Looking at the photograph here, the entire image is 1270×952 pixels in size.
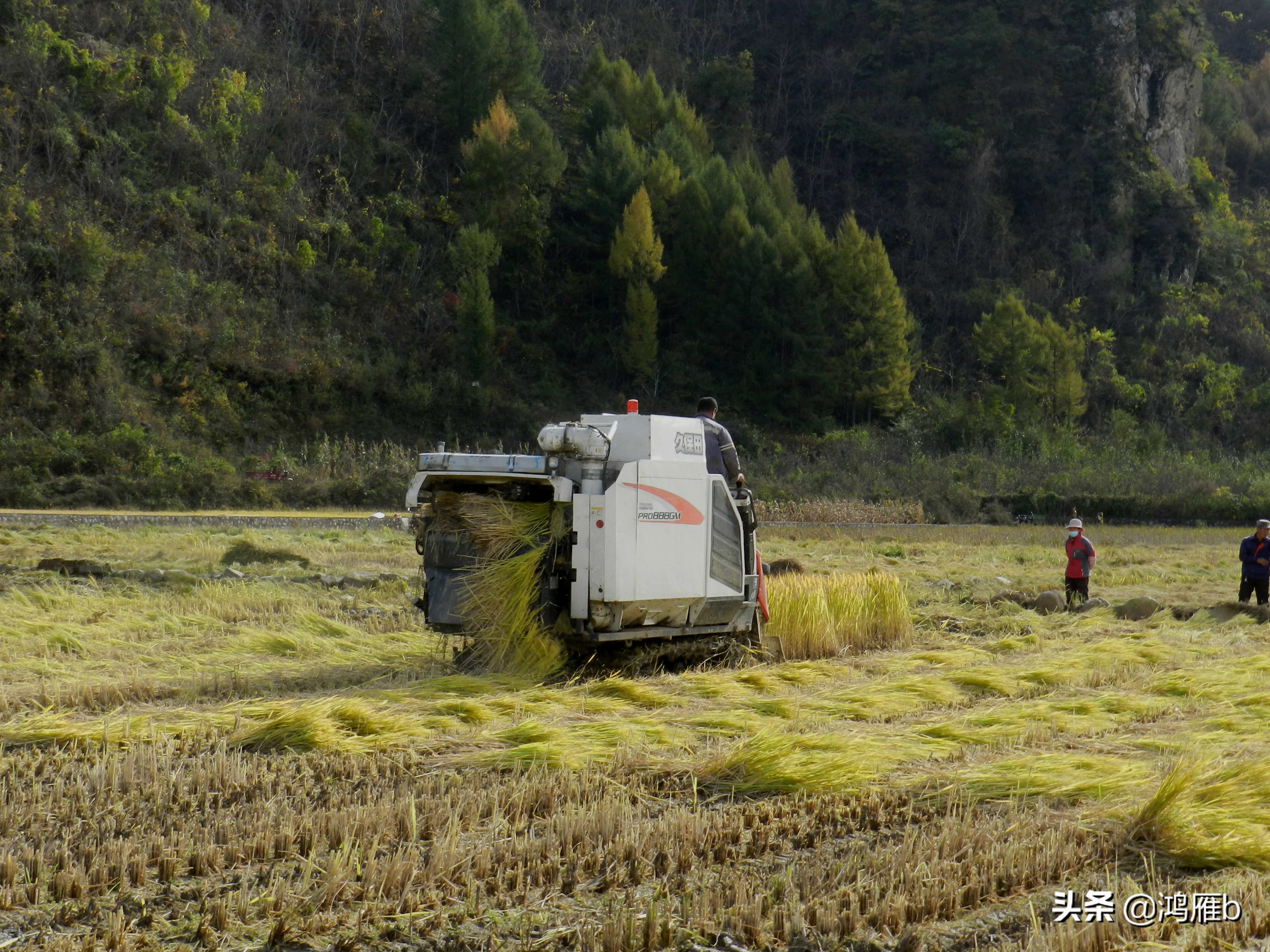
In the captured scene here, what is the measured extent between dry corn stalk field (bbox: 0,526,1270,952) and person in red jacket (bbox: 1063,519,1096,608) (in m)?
3.88

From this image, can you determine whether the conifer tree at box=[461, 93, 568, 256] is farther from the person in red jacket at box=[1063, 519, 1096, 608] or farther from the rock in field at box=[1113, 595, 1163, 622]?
the rock in field at box=[1113, 595, 1163, 622]

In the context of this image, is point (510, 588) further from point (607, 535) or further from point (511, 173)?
point (511, 173)

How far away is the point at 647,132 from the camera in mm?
52312

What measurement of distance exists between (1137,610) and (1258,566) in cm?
256

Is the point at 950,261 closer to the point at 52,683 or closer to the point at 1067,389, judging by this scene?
the point at 1067,389

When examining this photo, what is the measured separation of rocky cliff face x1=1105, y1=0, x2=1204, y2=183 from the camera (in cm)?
5400

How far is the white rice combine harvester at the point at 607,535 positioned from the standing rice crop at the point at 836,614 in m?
1.05

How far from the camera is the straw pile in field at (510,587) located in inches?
324

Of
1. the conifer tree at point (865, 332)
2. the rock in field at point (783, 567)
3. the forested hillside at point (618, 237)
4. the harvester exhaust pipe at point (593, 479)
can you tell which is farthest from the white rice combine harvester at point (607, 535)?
the conifer tree at point (865, 332)

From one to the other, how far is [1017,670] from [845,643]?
1919 mm

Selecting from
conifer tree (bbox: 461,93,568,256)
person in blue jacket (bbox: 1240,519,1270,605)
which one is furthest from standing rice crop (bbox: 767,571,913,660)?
conifer tree (bbox: 461,93,568,256)

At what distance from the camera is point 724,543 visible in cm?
890

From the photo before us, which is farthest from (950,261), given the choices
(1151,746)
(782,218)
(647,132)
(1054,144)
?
(1151,746)

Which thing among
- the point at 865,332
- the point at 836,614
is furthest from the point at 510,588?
the point at 865,332
